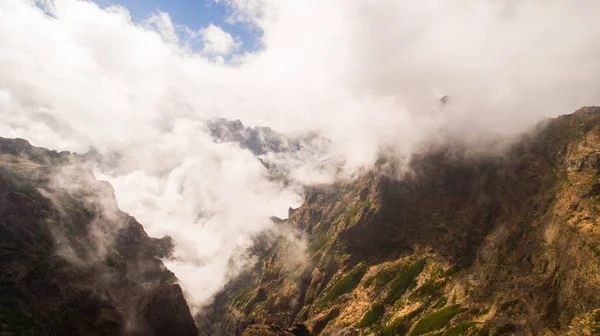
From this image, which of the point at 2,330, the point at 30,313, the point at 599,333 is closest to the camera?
the point at 2,330

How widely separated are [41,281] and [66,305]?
1962 cm

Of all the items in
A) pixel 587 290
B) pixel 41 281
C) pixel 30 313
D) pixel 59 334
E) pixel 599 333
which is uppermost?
pixel 41 281

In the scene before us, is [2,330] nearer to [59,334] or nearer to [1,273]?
[59,334]

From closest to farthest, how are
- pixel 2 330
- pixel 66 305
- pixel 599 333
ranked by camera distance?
pixel 2 330
pixel 599 333
pixel 66 305

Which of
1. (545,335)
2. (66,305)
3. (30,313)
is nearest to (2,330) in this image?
(30,313)

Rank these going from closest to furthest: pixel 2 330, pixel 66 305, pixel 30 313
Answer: pixel 2 330 < pixel 30 313 < pixel 66 305

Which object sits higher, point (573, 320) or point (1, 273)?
point (1, 273)

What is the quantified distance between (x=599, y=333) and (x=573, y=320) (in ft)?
64.9

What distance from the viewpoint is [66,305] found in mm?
196375

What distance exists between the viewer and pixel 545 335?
631 feet

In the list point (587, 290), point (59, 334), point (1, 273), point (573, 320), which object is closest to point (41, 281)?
point (1, 273)

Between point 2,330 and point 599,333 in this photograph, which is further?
point 599,333

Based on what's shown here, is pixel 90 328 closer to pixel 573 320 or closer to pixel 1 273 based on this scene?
pixel 1 273

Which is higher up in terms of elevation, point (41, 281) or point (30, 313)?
point (41, 281)
